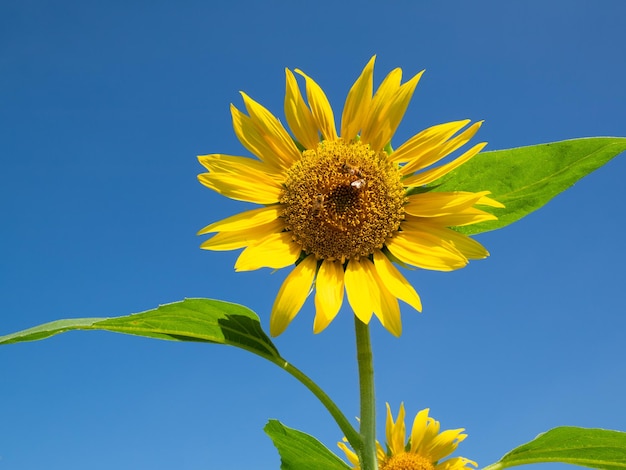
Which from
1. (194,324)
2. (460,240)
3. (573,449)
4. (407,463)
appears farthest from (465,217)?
(407,463)

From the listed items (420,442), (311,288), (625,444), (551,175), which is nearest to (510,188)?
(551,175)

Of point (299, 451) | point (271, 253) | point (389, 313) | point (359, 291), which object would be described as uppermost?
point (271, 253)

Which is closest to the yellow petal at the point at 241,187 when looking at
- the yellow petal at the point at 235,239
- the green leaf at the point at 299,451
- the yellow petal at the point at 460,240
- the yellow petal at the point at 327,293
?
the yellow petal at the point at 235,239

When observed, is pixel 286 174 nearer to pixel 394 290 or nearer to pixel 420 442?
pixel 394 290

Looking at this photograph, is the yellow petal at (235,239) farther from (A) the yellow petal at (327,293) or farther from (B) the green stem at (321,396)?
(B) the green stem at (321,396)

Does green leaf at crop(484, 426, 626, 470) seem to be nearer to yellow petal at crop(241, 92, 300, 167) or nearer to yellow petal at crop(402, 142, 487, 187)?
yellow petal at crop(402, 142, 487, 187)

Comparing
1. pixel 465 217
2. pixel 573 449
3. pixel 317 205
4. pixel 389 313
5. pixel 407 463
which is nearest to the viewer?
pixel 389 313

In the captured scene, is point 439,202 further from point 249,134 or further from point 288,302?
point 249,134
